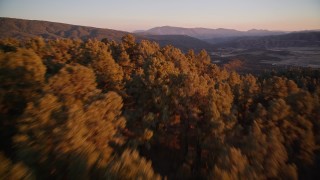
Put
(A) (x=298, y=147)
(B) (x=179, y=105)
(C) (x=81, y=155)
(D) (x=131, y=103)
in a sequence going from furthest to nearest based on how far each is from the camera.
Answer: (D) (x=131, y=103)
(B) (x=179, y=105)
(A) (x=298, y=147)
(C) (x=81, y=155)

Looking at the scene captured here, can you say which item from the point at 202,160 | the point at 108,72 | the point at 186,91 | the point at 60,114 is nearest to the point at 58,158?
the point at 60,114

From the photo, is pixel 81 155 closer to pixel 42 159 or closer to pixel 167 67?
pixel 42 159

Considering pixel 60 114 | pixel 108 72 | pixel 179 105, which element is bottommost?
pixel 179 105

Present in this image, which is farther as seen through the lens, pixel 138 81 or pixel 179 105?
pixel 138 81

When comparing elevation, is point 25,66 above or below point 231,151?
above

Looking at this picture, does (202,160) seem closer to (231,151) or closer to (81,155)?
(231,151)

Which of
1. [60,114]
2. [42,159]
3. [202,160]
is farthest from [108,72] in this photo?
[42,159]

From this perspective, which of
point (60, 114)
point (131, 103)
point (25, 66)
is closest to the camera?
point (60, 114)
